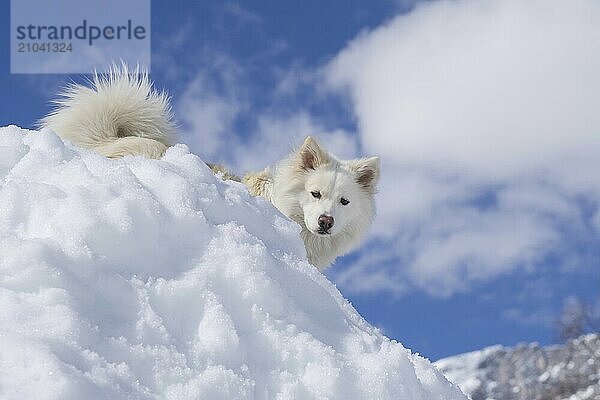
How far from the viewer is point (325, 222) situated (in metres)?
6.88

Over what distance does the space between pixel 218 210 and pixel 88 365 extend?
83cm

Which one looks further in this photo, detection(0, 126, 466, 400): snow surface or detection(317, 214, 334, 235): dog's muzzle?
detection(317, 214, 334, 235): dog's muzzle

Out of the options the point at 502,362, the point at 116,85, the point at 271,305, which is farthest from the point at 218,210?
the point at 502,362

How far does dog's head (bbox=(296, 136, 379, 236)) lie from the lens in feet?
22.8

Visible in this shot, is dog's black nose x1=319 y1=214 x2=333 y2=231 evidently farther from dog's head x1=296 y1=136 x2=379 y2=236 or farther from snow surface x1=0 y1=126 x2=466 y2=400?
snow surface x1=0 y1=126 x2=466 y2=400

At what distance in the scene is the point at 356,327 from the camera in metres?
2.35

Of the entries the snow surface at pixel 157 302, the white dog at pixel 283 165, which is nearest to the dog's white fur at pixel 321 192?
the white dog at pixel 283 165

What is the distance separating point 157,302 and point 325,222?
4887 mm

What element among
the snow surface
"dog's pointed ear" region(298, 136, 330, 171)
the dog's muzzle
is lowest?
the snow surface

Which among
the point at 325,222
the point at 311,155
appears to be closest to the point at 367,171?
the point at 311,155

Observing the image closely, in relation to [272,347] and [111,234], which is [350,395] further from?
[111,234]

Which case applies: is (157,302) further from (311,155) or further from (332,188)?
(311,155)

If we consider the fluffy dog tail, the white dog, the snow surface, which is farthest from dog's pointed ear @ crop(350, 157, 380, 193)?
the snow surface

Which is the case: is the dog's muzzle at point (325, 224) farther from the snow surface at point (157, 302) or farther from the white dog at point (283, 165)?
the snow surface at point (157, 302)
